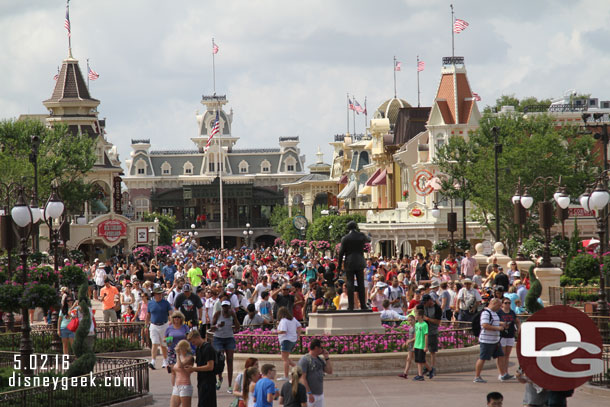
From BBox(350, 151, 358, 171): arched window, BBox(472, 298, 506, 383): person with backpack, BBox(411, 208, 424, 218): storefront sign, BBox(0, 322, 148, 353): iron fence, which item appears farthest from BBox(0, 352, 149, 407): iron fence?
BBox(350, 151, 358, 171): arched window

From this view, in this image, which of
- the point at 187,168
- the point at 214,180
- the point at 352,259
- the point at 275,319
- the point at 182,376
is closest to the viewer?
the point at 182,376

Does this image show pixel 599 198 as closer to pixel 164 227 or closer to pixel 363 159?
pixel 363 159

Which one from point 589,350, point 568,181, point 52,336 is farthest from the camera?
point 568,181

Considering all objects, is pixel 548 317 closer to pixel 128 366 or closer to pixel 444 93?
pixel 128 366

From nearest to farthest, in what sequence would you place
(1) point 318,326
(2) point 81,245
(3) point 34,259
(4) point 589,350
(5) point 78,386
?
(4) point 589,350, (5) point 78,386, (1) point 318,326, (3) point 34,259, (2) point 81,245

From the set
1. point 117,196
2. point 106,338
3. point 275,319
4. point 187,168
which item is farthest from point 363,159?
point 275,319

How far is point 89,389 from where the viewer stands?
14602 mm

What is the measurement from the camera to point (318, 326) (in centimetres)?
1980

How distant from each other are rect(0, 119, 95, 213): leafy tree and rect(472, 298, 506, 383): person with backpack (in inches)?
1499

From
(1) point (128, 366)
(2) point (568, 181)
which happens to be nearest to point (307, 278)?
(1) point (128, 366)

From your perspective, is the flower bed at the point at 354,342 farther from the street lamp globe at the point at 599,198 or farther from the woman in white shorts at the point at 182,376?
the woman in white shorts at the point at 182,376

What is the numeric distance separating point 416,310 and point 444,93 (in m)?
46.9

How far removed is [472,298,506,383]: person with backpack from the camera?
1703cm

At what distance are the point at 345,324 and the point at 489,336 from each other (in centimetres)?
336
